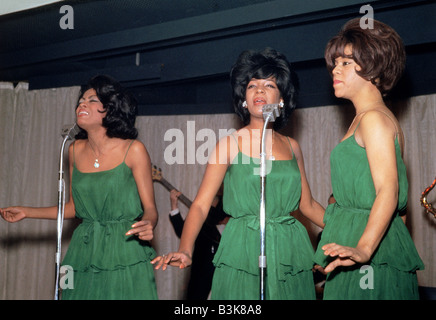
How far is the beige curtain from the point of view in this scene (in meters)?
5.81

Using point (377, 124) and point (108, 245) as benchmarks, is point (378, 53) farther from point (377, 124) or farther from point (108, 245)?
point (108, 245)

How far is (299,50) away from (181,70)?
4.13ft

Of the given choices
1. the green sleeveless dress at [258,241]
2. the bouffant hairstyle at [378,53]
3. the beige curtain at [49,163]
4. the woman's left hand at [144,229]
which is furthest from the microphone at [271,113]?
the beige curtain at [49,163]

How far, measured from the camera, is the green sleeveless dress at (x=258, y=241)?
2.47m

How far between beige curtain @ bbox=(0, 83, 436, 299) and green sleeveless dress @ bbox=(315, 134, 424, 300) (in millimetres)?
3914

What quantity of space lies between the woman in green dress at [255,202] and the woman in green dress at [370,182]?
318 millimetres

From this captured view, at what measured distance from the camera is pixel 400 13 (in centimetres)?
386

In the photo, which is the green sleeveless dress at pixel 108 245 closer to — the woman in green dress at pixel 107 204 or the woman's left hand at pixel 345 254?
the woman in green dress at pixel 107 204

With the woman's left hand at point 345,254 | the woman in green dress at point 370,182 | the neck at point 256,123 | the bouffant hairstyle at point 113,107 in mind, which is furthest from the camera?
the bouffant hairstyle at point 113,107

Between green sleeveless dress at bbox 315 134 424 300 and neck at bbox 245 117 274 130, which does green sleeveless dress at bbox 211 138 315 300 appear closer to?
neck at bbox 245 117 274 130

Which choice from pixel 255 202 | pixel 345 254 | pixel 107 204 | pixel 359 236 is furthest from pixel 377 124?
pixel 107 204

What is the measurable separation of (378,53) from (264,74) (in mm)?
779

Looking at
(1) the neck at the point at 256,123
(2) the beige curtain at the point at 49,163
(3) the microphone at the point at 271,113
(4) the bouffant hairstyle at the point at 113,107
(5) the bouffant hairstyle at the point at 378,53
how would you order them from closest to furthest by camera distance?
1. (5) the bouffant hairstyle at the point at 378,53
2. (3) the microphone at the point at 271,113
3. (1) the neck at the point at 256,123
4. (4) the bouffant hairstyle at the point at 113,107
5. (2) the beige curtain at the point at 49,163
